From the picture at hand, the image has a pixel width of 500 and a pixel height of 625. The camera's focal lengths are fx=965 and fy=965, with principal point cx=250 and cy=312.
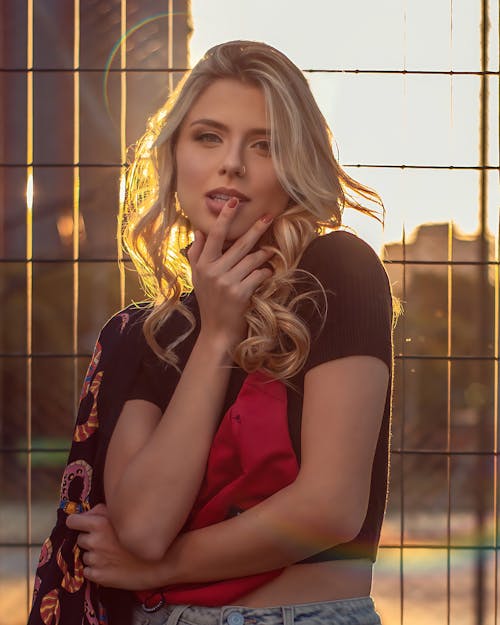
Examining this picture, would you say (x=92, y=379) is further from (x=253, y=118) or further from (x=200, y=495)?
(x=253, y=118)

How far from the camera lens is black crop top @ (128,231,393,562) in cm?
136

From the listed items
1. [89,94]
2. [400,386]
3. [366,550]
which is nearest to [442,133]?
[400,386]

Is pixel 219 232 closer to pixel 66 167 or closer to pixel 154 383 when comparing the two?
pixel 154 383

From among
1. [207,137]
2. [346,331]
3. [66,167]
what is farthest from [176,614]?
[66,167]

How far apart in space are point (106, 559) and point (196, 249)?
19.6 inches

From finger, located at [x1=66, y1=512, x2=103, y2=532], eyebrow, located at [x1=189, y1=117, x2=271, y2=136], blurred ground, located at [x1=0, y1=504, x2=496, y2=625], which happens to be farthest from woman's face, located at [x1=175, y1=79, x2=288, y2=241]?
blurred ground, located at [x1=0, y1=504, x2=496, y2=625]

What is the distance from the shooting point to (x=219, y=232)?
1.49 m

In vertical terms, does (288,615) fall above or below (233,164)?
below

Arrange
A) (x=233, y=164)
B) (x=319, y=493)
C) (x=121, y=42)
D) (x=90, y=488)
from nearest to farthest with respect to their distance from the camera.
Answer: (x=319, y=493)
(x=233, y=164)
(x=90, y=488)
(x=121, y=42)

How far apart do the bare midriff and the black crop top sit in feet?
0.05

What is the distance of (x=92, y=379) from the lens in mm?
1669

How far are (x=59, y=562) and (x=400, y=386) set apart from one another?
66.8 inches

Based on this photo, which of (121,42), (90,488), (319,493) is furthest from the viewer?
(121,42)

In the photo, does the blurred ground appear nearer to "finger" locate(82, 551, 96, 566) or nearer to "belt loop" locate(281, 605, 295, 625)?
"finger" locate(82, 551, 96, 566)
